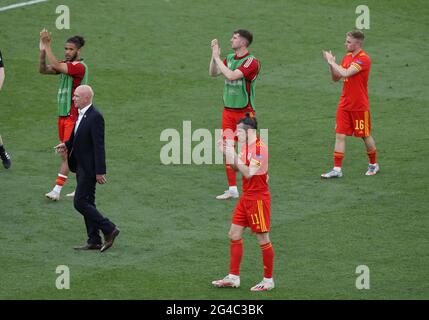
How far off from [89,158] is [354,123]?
206 inches

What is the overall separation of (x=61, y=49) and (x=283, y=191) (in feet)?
28.7

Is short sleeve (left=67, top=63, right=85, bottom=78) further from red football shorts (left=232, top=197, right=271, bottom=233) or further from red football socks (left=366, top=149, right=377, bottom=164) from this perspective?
red football socks (left=366, top=149, right=377, bottom=164)

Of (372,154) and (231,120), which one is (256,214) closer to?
(231,120)

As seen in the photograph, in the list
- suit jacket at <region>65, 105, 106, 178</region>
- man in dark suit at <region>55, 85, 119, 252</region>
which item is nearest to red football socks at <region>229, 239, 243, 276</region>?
man in dark suit at <region>55, 85, 119, 252</region>

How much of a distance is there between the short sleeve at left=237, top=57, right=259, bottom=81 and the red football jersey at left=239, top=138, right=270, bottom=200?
3.67 m


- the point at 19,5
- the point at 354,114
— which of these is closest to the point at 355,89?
the point at 354,114

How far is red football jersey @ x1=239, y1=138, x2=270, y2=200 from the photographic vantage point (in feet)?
40.5

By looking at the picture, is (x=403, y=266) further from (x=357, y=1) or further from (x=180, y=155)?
(x=357, y=1)

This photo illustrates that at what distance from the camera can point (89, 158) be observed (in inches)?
546

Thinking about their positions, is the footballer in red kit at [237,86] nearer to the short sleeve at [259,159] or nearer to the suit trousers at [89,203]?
the suit trousers at [89,203]

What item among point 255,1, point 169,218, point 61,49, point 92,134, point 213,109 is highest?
point 255,1

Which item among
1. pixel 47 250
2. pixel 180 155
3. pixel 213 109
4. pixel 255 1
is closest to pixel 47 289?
pixel 47 250

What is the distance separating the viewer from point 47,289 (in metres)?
12.5

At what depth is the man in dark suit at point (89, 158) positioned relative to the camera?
1379 centimetres
